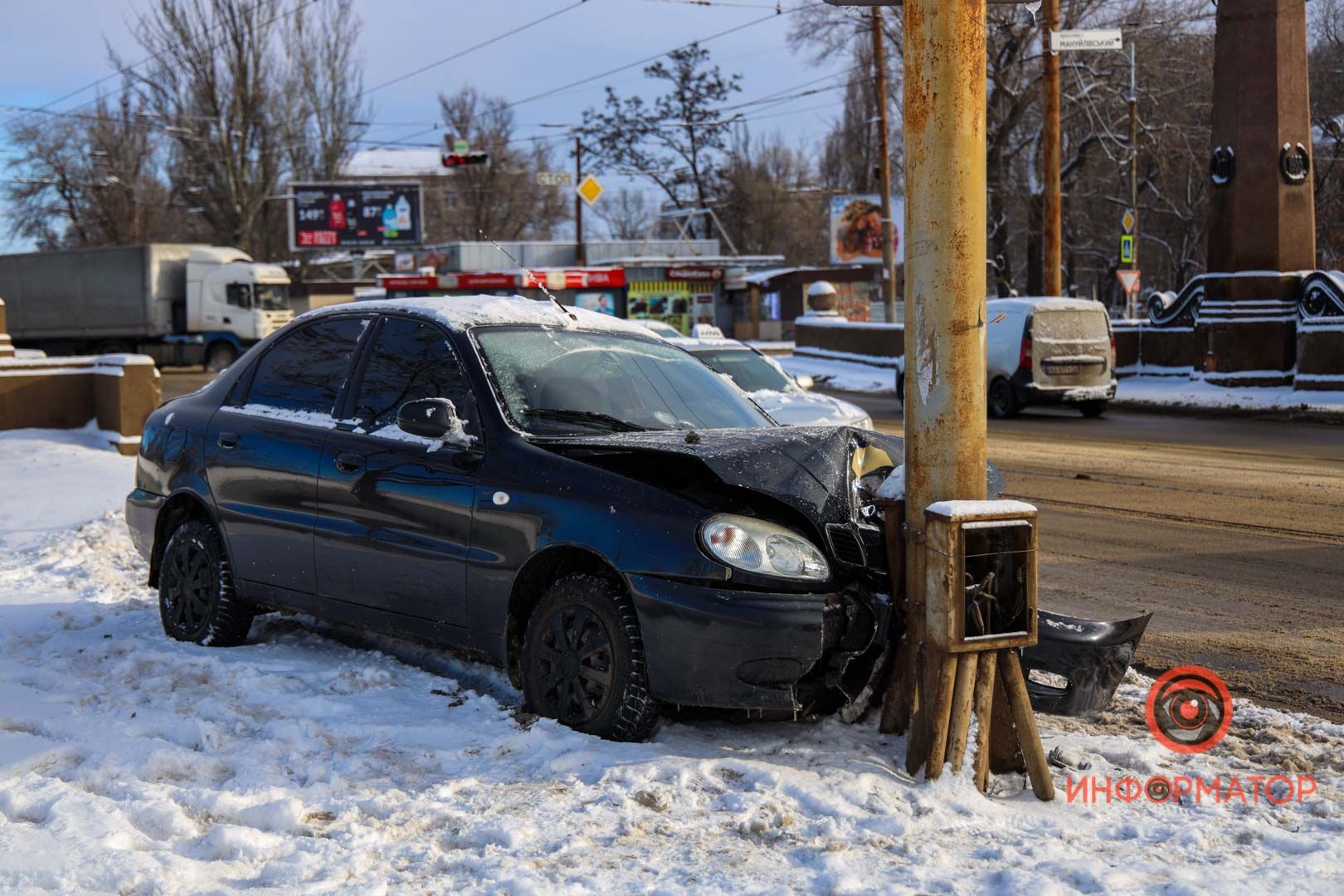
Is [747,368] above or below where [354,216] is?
below

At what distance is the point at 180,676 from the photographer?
5547 millimetres

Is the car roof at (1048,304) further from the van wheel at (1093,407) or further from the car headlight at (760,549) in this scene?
the car headlight at (760,549)

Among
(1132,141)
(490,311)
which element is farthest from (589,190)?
(490,311)

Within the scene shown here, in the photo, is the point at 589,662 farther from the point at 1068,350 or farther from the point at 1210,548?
the point at 1068,350

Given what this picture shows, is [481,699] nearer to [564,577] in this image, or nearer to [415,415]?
[564,577]

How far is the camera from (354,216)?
59.8 meters

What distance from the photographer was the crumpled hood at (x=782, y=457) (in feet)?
14.8

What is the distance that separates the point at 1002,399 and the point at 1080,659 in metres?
17.8

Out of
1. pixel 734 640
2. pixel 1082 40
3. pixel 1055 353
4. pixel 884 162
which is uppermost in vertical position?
pixel 884 162

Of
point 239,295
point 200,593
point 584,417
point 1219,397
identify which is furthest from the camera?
point 239,295

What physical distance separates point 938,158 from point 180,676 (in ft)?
11.8

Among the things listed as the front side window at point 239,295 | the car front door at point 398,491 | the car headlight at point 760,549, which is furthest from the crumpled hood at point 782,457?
the front side window at point 239,295

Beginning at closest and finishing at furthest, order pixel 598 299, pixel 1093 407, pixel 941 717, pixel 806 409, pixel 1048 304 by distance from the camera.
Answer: pixel 941 717 < pixel 806 409 < pixel 1048 304 < pixel 1093 407 < pixel 598 299

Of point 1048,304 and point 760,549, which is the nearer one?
point 760,549
